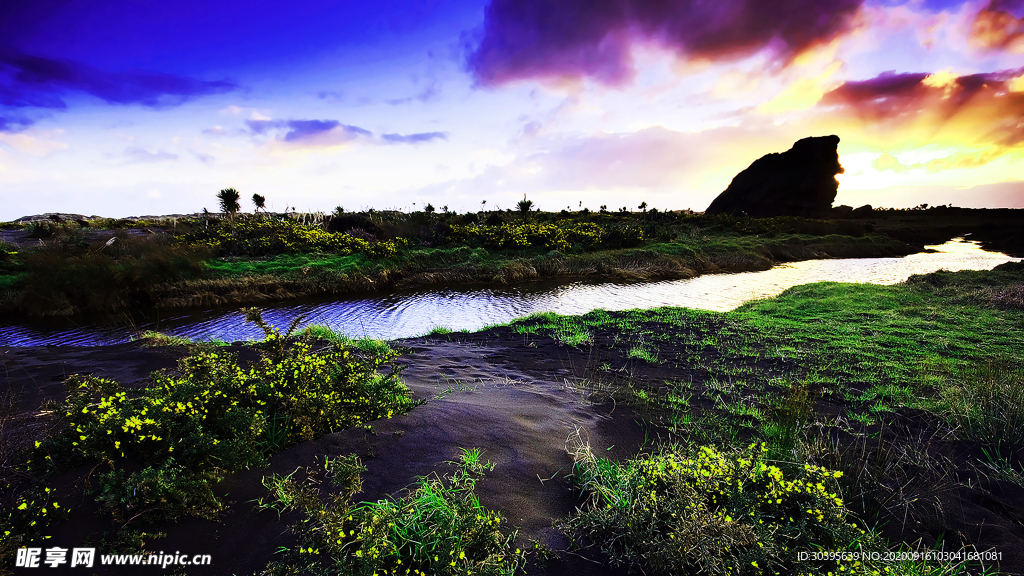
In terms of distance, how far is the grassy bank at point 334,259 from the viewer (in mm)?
14586

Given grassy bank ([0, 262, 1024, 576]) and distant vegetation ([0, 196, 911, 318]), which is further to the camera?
distant vegetation ([0, 196, 911, 318])

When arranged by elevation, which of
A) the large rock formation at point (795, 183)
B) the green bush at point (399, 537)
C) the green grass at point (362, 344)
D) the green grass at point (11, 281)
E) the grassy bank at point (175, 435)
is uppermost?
the large rock formation at point (795, 183)

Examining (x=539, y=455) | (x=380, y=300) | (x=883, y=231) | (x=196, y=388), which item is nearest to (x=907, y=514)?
(x=539, y=455)

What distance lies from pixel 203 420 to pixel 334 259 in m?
19.6

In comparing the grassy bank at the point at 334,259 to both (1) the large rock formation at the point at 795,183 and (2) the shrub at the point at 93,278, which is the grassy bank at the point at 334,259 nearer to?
(2) the shrub at the point at 93,278

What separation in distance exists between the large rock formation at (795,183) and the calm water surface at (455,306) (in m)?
65.7

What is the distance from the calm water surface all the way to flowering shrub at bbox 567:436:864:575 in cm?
968

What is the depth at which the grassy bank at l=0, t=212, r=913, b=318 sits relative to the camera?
1459cm

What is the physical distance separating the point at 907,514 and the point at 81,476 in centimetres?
667

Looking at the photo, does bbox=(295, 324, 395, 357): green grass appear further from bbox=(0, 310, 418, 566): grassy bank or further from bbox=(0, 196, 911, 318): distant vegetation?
bbox=(0, 196, 911, 318): distant vegetation

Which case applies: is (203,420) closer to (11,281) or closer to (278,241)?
(11,281)

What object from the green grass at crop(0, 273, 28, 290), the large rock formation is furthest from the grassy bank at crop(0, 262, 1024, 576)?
the large rock formation

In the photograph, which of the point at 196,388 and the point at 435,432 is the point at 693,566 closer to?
the point at 435,432

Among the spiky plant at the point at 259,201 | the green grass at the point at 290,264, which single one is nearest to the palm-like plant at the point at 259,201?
the spiky plant at the point at 259,201
